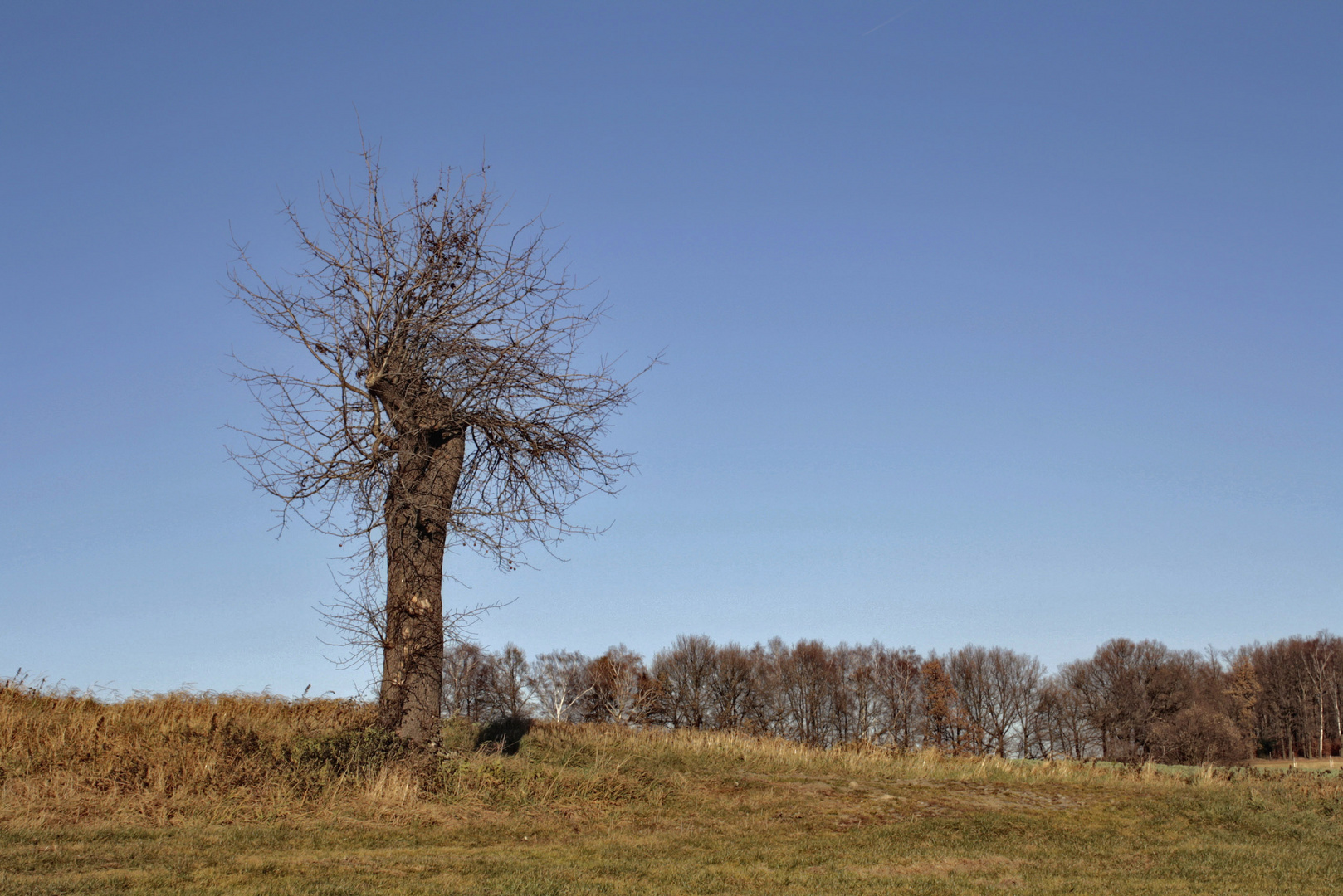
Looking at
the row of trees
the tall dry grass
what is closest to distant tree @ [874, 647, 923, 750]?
the row of trees

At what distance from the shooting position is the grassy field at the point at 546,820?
7652mm

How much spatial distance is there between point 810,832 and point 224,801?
661cm

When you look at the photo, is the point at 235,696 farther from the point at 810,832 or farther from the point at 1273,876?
the point at 1273,876

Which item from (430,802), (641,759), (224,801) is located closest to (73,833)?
(224,801)

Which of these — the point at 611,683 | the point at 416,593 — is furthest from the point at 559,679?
the point at 416,593

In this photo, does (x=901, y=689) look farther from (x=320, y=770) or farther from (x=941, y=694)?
(x=320, y=770)

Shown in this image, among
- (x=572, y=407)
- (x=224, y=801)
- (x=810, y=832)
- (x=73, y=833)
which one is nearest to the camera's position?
(x=73, y=833)

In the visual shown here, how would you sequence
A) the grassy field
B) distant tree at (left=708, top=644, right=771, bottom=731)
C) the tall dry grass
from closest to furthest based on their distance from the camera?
the grassy field
the tall dry grass
distant tree at (left=708, top=644, right=771, bottom=731)

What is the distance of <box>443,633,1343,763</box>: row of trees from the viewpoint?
6481cm

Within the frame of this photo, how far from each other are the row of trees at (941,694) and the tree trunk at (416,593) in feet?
160

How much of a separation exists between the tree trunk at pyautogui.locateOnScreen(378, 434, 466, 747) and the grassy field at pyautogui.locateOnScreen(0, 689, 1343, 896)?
0.66 meters

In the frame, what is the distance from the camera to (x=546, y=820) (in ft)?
35.5

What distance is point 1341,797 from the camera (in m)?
15.6

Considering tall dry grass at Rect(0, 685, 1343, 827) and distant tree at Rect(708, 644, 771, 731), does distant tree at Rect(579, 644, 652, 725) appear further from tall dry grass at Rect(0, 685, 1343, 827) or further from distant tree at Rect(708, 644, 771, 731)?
tall dry grass at Rect(0, 685, 1343, 827)
